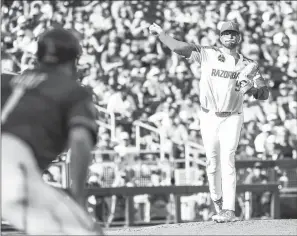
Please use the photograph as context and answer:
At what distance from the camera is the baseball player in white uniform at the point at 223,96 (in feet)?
31.3

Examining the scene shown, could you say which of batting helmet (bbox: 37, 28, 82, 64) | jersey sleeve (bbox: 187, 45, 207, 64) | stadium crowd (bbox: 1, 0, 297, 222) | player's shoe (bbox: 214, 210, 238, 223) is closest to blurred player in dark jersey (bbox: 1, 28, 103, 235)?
batting helmet (bbox: 37, 28, 82, 64)

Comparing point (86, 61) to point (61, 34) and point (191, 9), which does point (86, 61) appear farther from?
point (61, 34)

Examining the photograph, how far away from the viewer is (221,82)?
9641 mm

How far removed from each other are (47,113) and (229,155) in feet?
16.7

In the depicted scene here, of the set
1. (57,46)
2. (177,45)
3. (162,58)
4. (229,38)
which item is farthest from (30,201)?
(162,58)

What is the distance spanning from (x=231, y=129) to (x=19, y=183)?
5.35m

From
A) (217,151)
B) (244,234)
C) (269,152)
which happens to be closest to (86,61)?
(269,152)

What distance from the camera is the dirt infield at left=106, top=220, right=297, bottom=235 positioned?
26.6ft

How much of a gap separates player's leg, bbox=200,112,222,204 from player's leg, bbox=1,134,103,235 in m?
5.21

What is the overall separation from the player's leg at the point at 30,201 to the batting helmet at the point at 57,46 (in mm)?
552

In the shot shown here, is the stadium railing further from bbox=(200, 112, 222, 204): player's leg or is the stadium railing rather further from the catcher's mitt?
the catcher's mitt

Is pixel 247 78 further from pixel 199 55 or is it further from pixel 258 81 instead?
pixel 199 55

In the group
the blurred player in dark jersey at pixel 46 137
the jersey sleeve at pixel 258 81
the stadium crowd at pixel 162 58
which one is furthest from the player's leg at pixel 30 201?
the stadium crowd at pixel 162 58

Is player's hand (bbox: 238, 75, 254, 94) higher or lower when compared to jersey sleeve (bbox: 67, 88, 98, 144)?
higher
